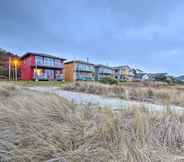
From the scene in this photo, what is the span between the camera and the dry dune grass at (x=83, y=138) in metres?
1.69

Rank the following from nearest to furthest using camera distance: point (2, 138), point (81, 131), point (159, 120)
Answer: point (2, 138), point (81, 131), point (159, 120)

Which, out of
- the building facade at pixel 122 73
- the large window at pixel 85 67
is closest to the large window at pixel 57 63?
the large window at pixel 85 67

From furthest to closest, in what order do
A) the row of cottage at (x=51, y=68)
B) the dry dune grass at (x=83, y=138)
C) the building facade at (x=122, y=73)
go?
the building facade at (x=122, y=73), the row of cottage at (x=51, y=68), the dry dune grass at (x=83, y=138)

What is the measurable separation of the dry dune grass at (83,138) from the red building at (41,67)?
25064 millimetres

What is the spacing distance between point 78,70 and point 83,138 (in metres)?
34.2

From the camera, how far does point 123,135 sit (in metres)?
2.05

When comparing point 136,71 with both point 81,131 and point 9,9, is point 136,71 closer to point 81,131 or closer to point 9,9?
point 9,9

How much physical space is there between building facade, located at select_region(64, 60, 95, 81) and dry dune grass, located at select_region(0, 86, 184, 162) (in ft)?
106

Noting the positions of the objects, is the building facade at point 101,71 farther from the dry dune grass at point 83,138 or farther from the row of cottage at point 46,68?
the dry dune grass at point 83,138

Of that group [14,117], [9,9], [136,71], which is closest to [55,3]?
[9,9]

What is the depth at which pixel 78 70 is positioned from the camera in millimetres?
35906

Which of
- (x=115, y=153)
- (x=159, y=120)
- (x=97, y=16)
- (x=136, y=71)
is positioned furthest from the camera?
(x=136, y=71)

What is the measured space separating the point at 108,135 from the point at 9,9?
16.7 m

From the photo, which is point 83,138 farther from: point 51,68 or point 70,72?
point 70,72
